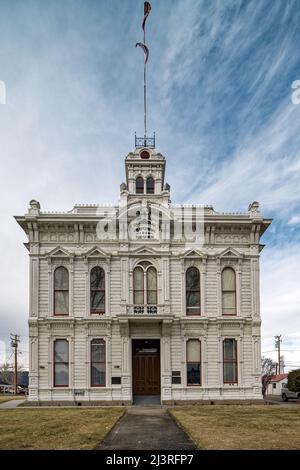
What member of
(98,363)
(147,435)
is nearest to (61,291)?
(98,363)

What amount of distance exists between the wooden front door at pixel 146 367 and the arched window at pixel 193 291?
279cm

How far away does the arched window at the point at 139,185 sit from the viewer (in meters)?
31.9

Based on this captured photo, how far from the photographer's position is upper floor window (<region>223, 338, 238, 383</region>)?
29688 mm

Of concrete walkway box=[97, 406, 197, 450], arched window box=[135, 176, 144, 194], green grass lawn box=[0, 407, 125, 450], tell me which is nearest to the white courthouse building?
arched window box=[135, 176, 144, 194]

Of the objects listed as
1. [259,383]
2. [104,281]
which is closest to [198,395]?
[259,383]

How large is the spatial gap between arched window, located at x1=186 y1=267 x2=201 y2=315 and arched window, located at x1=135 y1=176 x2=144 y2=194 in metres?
5.76

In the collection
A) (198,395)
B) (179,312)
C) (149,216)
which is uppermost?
(149,216)

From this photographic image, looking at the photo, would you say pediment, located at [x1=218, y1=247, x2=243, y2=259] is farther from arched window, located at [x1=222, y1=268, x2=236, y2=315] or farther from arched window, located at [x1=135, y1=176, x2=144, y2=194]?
arched window, located at [x1=135, y1=176, x2=144, y2=194]

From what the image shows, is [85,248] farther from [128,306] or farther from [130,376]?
[130,376]

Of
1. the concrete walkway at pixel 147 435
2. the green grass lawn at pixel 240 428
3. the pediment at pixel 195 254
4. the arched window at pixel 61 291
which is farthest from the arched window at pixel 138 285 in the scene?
the concrete walkway at pixel 147 435

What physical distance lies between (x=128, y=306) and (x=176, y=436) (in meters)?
13.4

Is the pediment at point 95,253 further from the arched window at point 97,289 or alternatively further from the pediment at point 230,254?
the pediment at point 230,254
